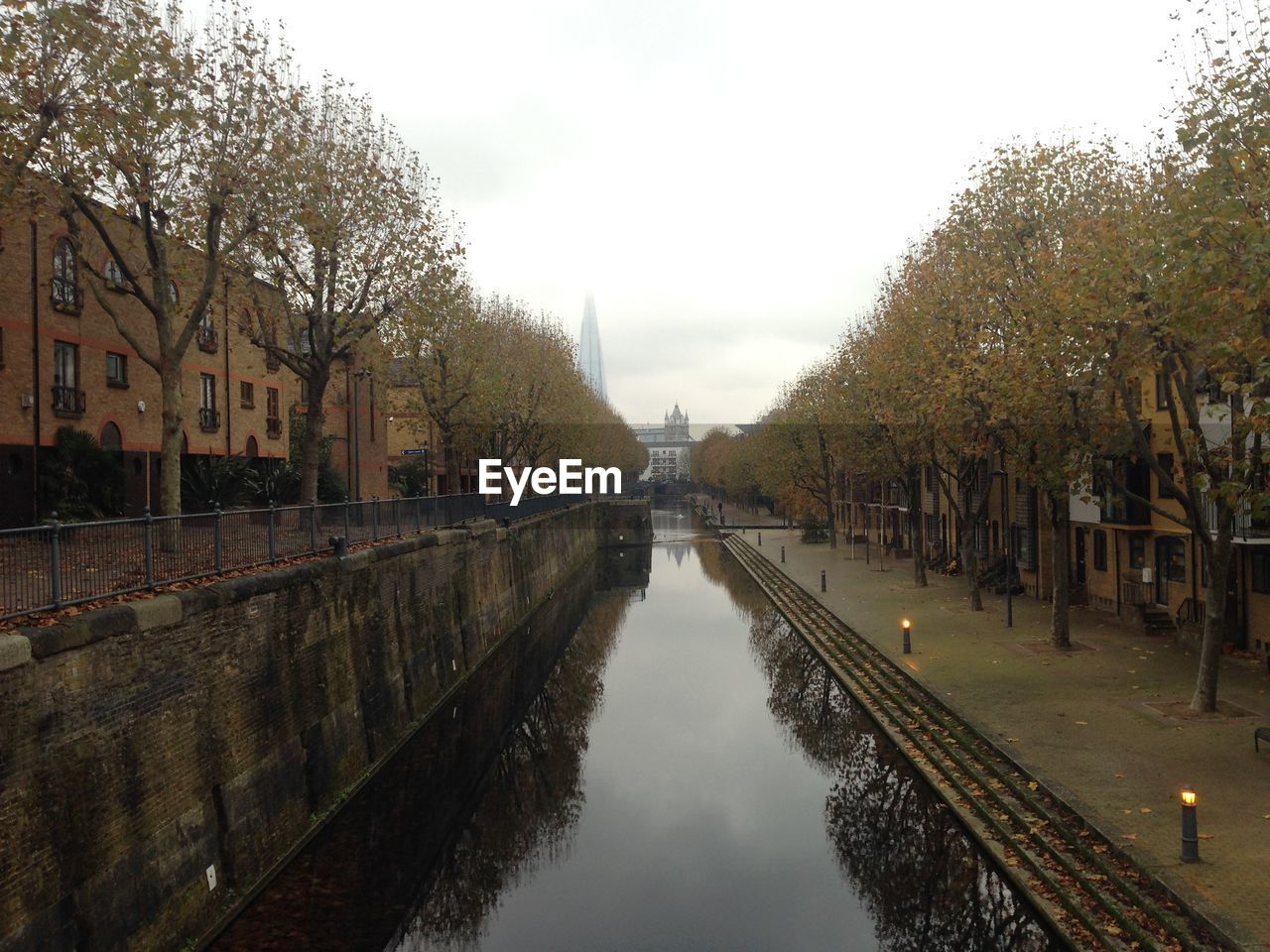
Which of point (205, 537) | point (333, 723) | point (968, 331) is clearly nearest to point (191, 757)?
point (205, 537)

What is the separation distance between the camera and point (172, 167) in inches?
648

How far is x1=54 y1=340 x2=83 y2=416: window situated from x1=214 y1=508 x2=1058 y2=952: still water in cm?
1260

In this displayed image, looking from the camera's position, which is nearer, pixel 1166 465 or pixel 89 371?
pixel 89 371

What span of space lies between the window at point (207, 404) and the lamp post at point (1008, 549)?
86.4 ft

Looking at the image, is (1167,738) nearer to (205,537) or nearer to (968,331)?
(968,331)

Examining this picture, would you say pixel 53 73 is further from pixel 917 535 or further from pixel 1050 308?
pixel 917 535

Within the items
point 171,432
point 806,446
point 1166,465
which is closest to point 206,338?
point 171,432

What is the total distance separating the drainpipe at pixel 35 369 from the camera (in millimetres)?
21936

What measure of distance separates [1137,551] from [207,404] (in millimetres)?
30376

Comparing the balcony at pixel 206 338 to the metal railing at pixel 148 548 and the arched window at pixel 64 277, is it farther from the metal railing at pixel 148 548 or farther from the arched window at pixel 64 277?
the metal railing at pixel 148 548

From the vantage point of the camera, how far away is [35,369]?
22188mm

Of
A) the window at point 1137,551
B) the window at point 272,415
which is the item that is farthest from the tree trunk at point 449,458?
the window at point 1137,551

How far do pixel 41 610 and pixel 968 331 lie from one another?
23.9 m

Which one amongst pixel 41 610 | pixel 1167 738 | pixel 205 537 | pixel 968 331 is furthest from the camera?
pixel 968 331
